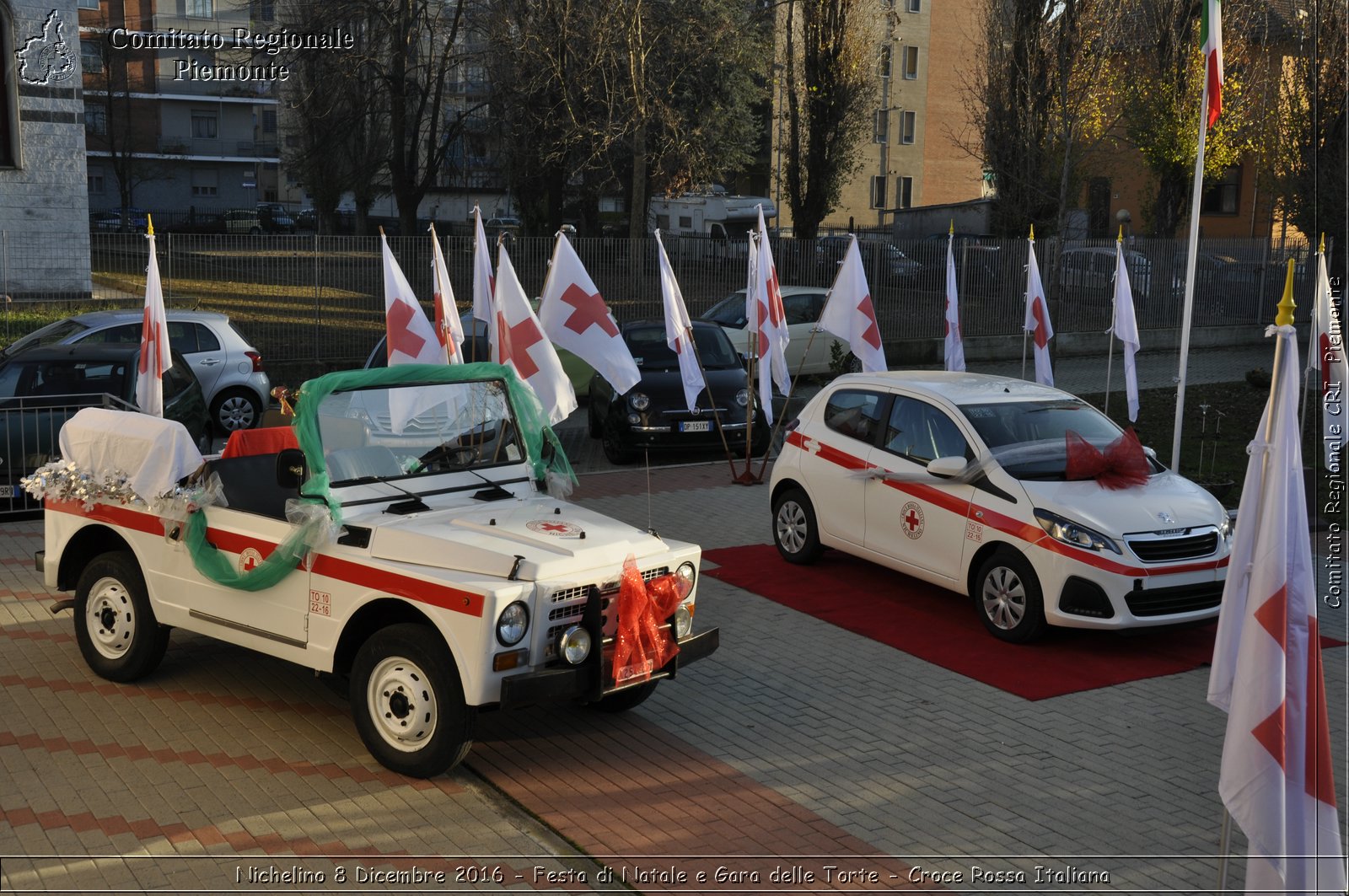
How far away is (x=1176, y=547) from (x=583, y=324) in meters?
5.38

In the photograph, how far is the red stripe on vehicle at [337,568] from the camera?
6.11 meters

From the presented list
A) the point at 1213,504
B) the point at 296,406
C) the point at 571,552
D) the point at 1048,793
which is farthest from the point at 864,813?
the point at 1213,504

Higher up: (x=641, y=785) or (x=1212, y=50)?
(x=1212, y=50)

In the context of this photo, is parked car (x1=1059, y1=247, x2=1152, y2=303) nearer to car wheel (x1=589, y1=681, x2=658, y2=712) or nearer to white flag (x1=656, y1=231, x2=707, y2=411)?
white flag (x1=656, y1=231, x2=707, y2=411)

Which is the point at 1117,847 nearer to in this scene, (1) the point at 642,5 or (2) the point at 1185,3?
(1) the point at 642,5

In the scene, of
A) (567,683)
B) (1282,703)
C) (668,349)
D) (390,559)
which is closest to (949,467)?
(567,683)

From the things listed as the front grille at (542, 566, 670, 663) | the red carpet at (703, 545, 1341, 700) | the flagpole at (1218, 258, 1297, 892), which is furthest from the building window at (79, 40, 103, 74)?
the flagpole at (1218, 258, 1297, 892)

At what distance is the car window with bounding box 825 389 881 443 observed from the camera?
10.2m

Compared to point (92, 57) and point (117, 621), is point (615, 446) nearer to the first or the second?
point (117, 621)

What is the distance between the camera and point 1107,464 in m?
9.20

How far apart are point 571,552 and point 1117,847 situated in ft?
9.86

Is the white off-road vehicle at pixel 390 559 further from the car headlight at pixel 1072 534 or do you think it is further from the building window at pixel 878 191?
the building window at pixel 878 191

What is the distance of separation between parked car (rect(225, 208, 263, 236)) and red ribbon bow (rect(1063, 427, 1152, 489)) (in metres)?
47.8

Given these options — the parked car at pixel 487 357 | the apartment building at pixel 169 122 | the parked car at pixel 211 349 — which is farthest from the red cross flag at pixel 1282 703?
the apartment building at pixel 169 122
